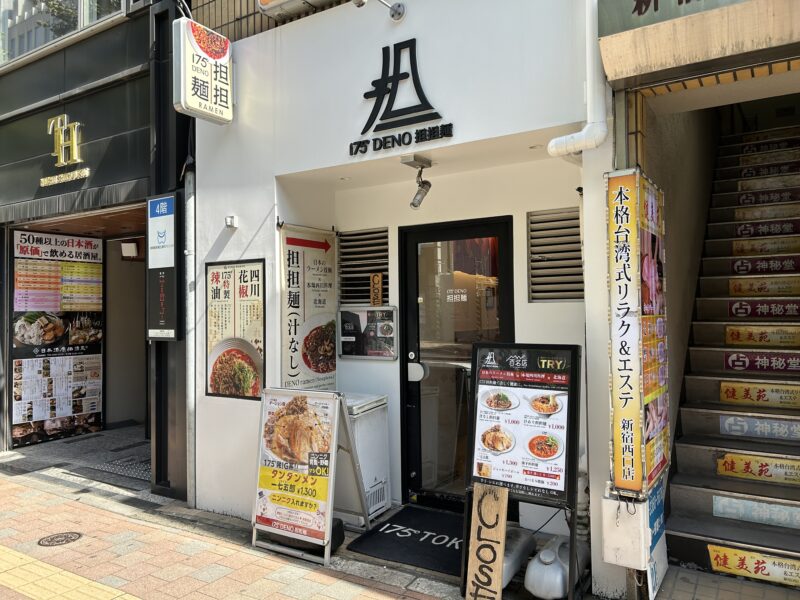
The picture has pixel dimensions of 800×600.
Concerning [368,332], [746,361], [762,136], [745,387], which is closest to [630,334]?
[745,387]

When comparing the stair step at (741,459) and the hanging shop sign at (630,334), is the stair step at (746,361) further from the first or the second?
the hanging shop sign at (630,334)

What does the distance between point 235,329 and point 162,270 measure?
1153mm

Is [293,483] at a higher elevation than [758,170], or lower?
lower

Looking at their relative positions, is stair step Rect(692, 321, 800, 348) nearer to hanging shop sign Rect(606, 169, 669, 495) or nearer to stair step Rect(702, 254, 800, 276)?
stair step Rect(702, 254, 800, 276)

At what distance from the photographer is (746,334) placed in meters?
5.22

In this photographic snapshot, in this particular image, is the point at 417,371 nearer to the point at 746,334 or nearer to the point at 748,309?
the point at 746,334

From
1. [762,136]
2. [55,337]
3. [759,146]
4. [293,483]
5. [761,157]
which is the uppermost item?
[762,136]

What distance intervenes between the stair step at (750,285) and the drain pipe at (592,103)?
298cm

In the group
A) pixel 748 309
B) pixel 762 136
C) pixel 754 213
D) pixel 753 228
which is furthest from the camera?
pixel 762 136

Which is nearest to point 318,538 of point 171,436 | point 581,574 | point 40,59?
point 581,574

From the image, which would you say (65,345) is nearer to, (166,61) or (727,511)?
(166,61)

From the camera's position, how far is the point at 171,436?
5980mm

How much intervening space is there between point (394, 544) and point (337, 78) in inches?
156

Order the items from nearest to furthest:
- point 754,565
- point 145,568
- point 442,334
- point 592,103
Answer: point 592,103
point 754,565
point 145,568
point 442,334
